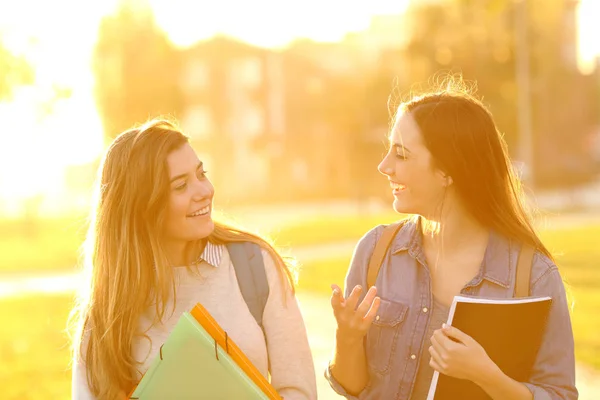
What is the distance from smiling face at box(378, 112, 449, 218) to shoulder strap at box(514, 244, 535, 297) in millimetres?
387

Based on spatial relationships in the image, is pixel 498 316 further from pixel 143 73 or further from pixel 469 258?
pixel 143 73

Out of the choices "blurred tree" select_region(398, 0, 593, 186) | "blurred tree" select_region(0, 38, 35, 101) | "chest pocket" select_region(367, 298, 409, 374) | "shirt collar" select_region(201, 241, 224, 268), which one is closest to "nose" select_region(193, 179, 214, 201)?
"shirt collar" select_region(201, 241, 224, 268)

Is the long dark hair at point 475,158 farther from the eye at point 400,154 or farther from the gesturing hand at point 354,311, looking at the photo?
the gesturing hand at point 354,311

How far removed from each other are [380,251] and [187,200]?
2.65ft

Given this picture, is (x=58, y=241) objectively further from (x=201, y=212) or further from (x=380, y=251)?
(x=380, y=251)

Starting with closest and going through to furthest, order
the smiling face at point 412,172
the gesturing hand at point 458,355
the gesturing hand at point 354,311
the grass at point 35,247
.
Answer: the gesturing hand at point 458,355, the gesturing hand at point 354,311, the smiling face at point 412,172, the grass at point 35,247

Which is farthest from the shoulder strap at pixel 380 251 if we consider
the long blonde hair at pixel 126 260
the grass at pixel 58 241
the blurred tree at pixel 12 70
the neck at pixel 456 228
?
the blurred tree at pixel 12 70

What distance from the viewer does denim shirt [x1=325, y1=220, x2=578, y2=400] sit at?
3188mm

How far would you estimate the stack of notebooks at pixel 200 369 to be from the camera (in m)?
2.95

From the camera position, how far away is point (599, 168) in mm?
56906

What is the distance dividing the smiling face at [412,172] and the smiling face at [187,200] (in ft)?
2.34

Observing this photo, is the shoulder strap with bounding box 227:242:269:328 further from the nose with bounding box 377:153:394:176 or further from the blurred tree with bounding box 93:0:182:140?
the blurred tree with bounding box 93:0:182:140

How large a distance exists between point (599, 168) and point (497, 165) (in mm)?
56839

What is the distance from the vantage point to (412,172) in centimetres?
331
